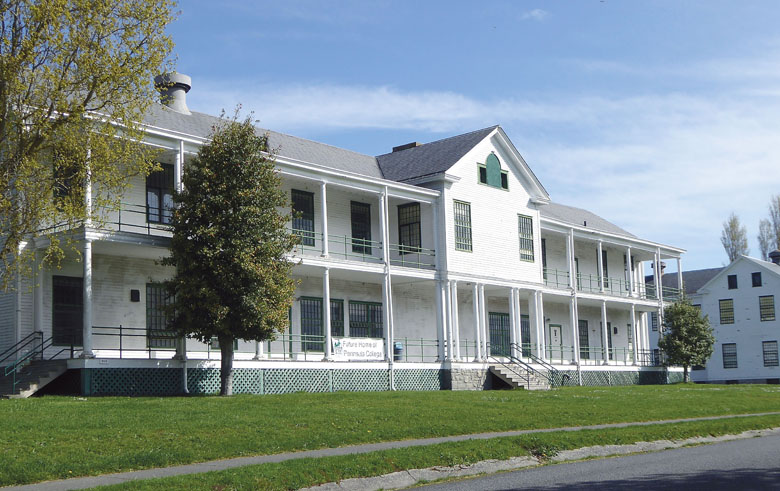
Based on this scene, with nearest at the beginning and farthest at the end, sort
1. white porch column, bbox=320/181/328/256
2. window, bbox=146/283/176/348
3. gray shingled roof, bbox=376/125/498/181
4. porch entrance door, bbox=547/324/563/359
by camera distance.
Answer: window, bbox=146/283/176/348
white porch column, bbox=320/181/328/256
gray shingled roof, bbox=376/125/498/181
porch entrance door, bbox=547/324/563/359

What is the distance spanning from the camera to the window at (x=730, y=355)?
200ft

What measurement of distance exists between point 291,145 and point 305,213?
333 centimetres

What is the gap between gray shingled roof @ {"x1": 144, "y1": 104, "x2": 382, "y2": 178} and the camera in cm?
2912

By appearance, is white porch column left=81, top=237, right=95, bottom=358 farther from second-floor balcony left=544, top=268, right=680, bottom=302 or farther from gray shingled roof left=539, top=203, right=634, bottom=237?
gray shingled roof left=539, top=203, right=634, bottom=237

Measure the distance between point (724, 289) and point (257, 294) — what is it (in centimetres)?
4669

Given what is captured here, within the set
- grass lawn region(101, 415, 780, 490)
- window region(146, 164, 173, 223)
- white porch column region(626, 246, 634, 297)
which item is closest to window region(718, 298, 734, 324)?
white porch column region(626, 246, 634, 297)

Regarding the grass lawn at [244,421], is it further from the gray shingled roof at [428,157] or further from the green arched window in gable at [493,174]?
the green arched window in gable at [493,174]

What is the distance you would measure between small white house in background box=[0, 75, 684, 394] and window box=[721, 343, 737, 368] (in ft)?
58.7

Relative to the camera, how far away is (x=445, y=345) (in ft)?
112


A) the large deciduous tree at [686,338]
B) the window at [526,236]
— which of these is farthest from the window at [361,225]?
the large deciduous tree at [686,338]

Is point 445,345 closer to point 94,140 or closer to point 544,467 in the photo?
point 94,140

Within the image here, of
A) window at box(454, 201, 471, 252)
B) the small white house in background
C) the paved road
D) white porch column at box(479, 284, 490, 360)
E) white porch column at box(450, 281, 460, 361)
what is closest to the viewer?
the paved road

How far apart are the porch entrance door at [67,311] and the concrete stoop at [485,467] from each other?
1497 cm

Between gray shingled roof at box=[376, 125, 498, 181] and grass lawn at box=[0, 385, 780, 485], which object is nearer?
grass lawn at box=[0, 385, 780, 485]
